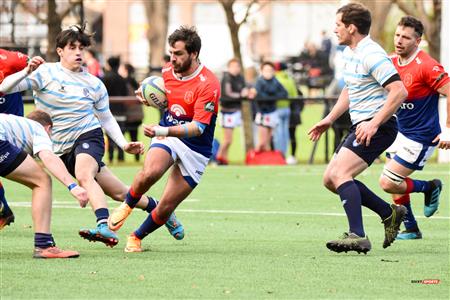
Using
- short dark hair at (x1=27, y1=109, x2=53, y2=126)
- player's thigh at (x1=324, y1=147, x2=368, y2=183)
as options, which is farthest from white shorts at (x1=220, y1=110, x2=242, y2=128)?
short dark hair at (x1=27, y1=109, x2=53, y2=126)

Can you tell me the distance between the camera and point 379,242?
12789 mm

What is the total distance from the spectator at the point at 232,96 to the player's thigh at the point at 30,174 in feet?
47.4

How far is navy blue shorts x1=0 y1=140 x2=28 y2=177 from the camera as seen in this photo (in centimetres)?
1069

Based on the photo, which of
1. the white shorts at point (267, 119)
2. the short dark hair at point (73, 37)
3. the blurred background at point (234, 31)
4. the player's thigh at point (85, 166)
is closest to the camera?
the player's thigh at point (85, 166)

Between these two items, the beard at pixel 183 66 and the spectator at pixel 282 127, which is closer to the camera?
the beard at pixel 183 66

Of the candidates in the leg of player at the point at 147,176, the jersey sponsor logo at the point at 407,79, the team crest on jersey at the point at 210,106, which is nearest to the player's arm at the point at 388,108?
the team crest on jersey at the point at 210,106

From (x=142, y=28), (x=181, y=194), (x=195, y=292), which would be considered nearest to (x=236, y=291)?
(x=195, y=292)

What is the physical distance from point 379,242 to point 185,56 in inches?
106

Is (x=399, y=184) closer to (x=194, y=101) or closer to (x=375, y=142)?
(x=375, y=142)

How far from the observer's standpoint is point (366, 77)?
37.9ft

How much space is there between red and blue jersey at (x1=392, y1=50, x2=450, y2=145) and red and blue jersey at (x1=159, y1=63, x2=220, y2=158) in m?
2.10

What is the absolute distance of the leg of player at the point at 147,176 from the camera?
11.5 m

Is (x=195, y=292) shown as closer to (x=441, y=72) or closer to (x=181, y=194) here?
(x=181, y=194)

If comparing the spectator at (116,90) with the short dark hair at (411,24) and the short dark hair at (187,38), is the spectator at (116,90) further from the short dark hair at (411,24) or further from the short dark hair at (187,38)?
the short dark hair at (187,38)
